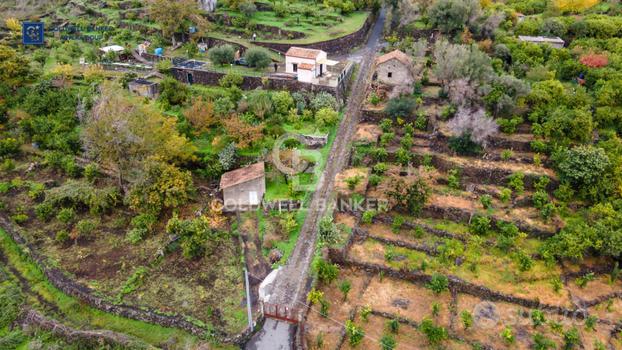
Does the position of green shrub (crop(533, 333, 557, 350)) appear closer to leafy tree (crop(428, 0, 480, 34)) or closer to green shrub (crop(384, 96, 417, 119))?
green shrub (crop(384, 96, 417, 119))

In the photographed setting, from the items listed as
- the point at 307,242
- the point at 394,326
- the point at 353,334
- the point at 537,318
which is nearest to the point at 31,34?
the point at 307,242

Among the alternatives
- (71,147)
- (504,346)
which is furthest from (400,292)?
(71,147)

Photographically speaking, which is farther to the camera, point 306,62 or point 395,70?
point 306,62

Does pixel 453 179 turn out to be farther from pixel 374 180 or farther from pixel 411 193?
pixel 374 180

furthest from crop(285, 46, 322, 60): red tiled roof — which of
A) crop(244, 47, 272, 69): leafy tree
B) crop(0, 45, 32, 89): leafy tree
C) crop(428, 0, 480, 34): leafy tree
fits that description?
crop(0, 45, 32, 89): leafy tree

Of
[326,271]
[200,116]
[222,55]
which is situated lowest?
[326,271]

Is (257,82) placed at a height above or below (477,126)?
below
